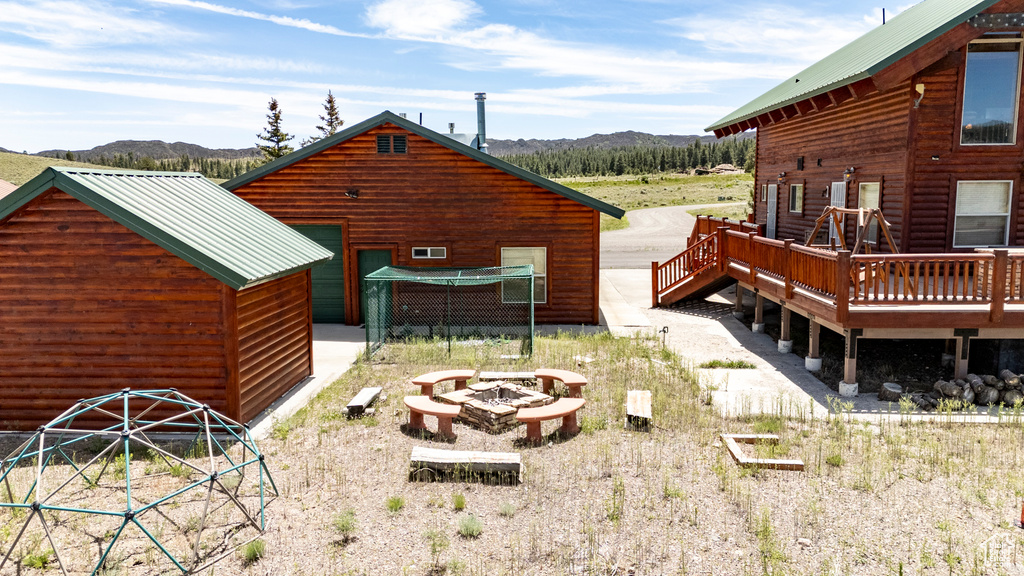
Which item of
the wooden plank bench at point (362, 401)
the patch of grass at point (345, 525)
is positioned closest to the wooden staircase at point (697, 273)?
the wooden plank bench at point (362, 401)

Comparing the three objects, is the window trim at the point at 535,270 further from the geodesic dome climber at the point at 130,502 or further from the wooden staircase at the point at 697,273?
the geodesic dome climber at the point at 130,502

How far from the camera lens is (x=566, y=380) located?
10820 millimetres

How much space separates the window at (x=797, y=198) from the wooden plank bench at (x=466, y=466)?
14.4 metres

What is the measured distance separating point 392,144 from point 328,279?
4.13 meters

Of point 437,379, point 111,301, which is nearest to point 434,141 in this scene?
point 437,379

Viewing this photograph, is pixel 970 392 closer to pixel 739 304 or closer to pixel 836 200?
pixel 836 200

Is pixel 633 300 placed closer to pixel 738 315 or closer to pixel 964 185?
pixel 738 315

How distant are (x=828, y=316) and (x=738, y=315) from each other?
7414 millimetres

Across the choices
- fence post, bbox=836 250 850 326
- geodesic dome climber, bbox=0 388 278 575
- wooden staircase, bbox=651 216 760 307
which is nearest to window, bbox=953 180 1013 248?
fence post, bbox=836 250 850 326

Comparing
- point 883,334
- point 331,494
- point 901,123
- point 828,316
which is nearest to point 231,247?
point 331,494

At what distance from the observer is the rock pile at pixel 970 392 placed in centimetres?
1073

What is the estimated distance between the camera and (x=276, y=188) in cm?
1850

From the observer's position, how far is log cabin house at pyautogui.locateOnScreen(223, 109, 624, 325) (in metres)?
17.8

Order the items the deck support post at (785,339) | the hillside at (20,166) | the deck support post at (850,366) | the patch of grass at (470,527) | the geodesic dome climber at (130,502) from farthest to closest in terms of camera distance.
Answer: the hillside at (20,166) < the deck support post at (785,339) < the deck support post at (850,366) < the patch of grass at (470,527) < the geodesic dome climber at (130,502)
